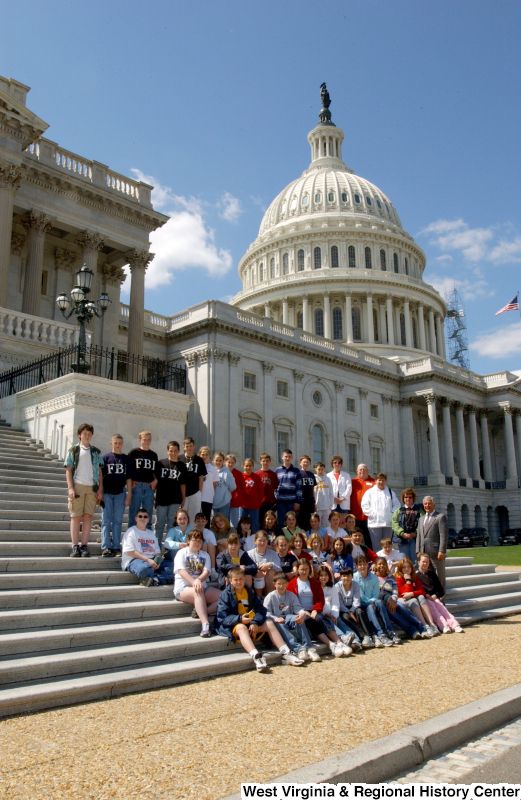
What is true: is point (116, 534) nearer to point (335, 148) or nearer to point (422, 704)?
point (422, 704)

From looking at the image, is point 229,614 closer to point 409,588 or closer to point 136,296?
point 409,588

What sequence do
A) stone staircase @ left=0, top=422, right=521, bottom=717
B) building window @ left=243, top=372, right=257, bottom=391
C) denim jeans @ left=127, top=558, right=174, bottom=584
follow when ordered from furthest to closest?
building window @ left=243, top=372, right=257, bottom=391 → denim jeans @ left=127, top=558, right=174, bottom=584 → stone staircase @ left=0, top=422, right=521, bottom=717

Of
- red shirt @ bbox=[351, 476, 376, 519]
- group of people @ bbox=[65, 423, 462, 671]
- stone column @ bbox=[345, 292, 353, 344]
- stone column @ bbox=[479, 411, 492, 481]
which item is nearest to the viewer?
group of people @ bbox=[65, 423, 462, 671]

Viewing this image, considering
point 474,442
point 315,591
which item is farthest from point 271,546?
point 474,442

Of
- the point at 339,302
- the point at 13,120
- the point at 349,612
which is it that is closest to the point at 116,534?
the point at 349,612

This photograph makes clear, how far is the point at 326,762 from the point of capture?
4773 millimetres

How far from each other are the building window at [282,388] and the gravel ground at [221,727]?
40355 mm

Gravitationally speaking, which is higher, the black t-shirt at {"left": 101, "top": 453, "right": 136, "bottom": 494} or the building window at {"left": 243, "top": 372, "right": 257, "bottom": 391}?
the building window at {"left": 243, "top": 372, "right": 257, "bottom": 391}

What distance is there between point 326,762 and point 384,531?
8.44 m

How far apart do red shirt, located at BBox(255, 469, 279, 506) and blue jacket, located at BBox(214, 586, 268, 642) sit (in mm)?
4157

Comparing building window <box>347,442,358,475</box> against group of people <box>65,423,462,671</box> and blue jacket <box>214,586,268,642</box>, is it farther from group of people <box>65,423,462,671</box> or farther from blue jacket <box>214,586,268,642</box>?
blue jacket <box>214,586,268,642</box>

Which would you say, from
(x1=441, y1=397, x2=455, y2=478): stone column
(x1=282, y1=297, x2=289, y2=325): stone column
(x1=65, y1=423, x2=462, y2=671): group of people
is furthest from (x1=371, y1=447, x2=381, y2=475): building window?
(x1=65, y1=423, x2=462, y2=671): group of people

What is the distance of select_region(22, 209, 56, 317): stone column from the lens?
2789 cm

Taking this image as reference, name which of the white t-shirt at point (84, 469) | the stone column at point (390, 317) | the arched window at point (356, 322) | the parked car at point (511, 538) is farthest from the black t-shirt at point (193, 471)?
the stone column at point (390, 317)
